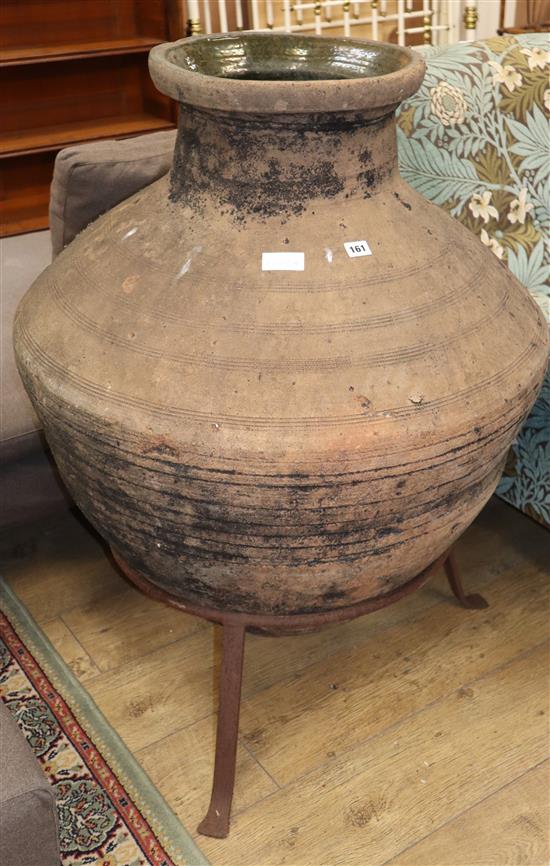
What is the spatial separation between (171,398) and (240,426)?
96 millimetres

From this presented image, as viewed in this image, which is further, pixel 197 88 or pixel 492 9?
pixel 492 9

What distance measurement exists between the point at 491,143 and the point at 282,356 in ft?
3.78

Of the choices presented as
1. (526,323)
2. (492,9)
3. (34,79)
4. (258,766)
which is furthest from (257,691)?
(492,9)

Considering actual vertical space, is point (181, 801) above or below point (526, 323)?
below

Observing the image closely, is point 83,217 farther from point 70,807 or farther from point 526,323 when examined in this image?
point 70,807

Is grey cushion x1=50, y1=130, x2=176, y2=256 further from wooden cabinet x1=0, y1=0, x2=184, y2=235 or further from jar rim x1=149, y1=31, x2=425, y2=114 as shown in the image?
wooden cabinet x1=0, y1=0, x2=184, y2=235

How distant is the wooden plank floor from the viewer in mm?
1414

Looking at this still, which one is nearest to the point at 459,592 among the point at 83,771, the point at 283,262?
the point at 83,771

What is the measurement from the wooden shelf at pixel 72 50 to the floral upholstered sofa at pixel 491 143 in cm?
179

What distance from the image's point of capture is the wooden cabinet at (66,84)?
3.46 m

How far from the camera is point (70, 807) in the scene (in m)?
1.44

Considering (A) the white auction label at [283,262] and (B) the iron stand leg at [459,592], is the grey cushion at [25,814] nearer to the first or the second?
(A) the white auction label at [283,262]

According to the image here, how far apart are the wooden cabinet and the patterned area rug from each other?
233cm

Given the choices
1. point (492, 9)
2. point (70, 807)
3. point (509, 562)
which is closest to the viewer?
point (70, 807)
